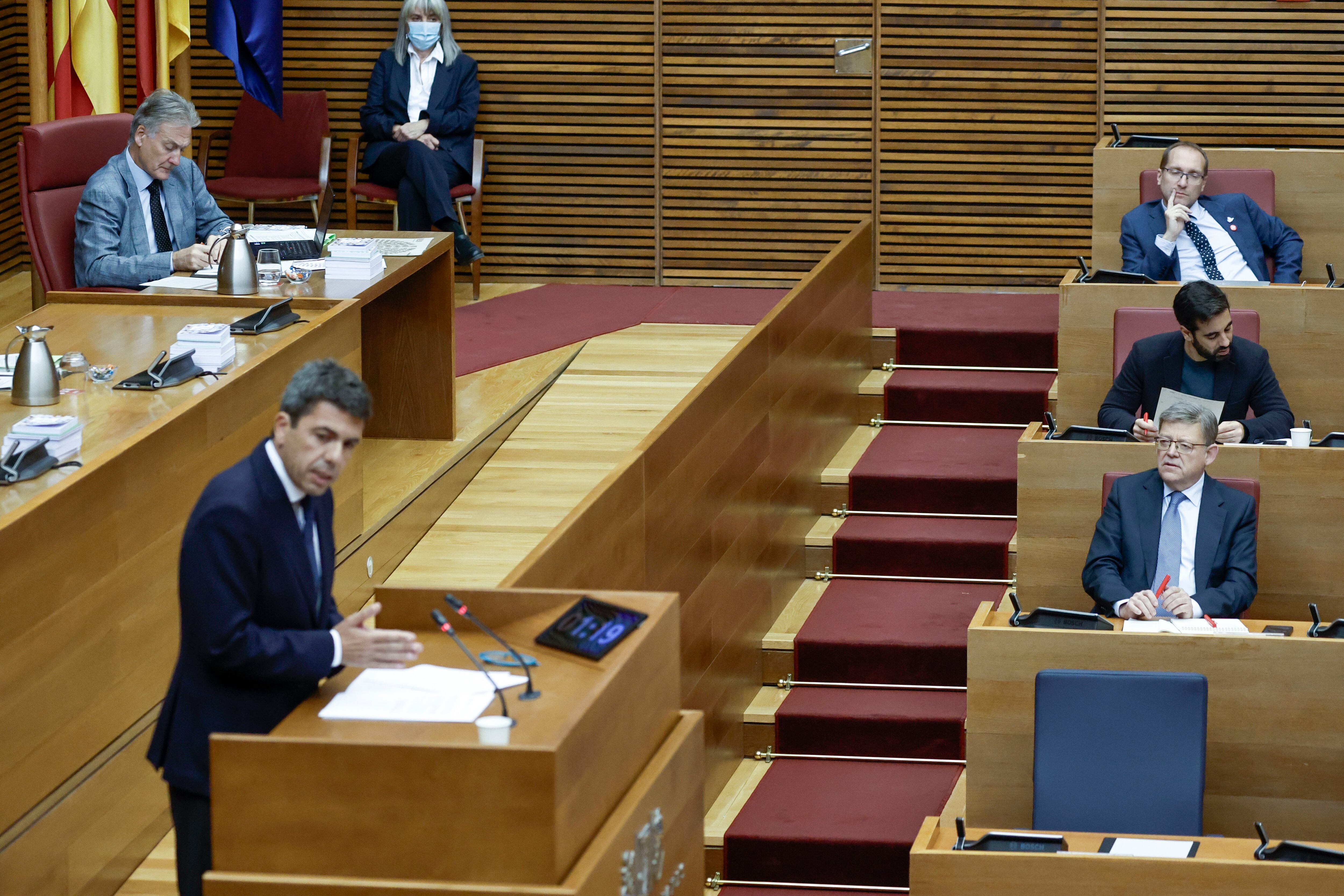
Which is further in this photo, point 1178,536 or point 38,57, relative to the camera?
point 38,57

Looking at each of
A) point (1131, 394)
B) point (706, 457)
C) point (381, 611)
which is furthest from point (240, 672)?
point (1131, 394)

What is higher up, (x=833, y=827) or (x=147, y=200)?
(x=147, y=200)

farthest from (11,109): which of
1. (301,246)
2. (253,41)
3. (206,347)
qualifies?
(206,347)

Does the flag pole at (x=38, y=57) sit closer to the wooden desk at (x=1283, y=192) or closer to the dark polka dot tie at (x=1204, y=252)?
the wooden desk at (x=1283, y=192)

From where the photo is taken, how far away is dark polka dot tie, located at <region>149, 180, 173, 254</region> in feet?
16.5

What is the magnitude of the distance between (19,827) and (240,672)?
0.99m

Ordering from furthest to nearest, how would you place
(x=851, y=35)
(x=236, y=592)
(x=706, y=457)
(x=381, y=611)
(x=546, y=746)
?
(x=851, y=35) < (x=706, y=457) < (x=381, y=611) < (x=236, y=592) < (x=546, y=746)

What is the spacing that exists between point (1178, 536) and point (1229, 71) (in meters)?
3.57

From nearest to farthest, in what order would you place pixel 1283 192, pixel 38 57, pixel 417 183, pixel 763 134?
pixel 1283 192, pixel 38 57, pixel 417 183, pixel 763 134

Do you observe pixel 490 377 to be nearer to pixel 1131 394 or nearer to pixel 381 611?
pixel 1131 394

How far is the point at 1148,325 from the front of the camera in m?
5.02

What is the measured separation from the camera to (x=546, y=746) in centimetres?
212

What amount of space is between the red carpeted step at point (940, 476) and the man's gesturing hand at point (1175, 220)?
0.87 meters

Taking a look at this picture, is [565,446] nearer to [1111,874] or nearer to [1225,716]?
[1225,716]
